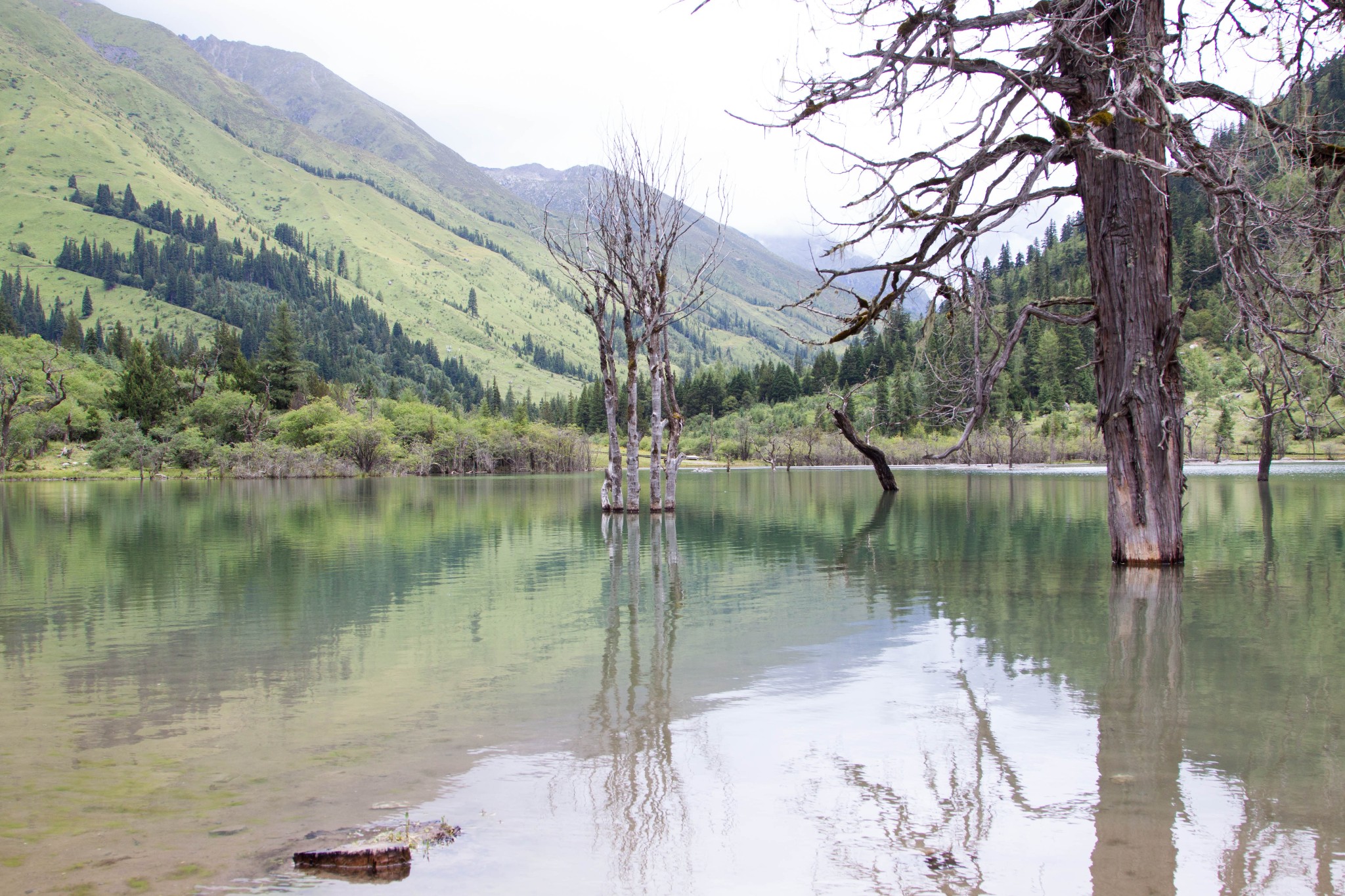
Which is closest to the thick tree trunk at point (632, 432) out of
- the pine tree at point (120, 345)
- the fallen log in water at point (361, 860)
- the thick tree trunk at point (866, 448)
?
the thick tree trunk at point (866, 448)

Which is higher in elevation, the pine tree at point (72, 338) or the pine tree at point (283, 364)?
the pine tree at point (72, 338)

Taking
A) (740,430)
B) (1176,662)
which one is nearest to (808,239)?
(1176,662)

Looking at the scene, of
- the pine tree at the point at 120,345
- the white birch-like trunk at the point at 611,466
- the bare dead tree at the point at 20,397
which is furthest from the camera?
the pine tree at the point at 120,345

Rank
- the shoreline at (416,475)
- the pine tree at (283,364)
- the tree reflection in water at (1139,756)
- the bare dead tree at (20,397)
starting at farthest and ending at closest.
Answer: the pine tree at (283,364) < the shoreline at (416,475) < the bare dead tree at (20,397) < the tree reflection in water at (1139,756)

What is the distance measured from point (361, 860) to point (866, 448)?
3399 cm

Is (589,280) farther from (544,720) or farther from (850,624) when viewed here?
(544,720)

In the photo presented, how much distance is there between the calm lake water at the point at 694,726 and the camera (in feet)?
13.6

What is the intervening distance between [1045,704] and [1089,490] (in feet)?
121

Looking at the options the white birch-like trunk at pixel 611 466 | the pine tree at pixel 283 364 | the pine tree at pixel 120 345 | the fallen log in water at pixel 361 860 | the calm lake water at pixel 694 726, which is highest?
the pine tree at pixel 120 345

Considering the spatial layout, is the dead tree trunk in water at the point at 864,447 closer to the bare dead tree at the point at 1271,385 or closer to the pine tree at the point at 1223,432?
the bare dead tree at the point at 1271,385

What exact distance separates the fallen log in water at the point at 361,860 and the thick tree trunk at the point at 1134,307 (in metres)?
11.2

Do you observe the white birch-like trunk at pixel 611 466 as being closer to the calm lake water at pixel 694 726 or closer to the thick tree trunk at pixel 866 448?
the thick tree trunk at pixel 866 448

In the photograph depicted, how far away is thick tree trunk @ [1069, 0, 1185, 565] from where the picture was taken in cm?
1216

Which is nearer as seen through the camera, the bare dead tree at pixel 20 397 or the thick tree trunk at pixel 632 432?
the thick tree trunk at pixel 632 432
